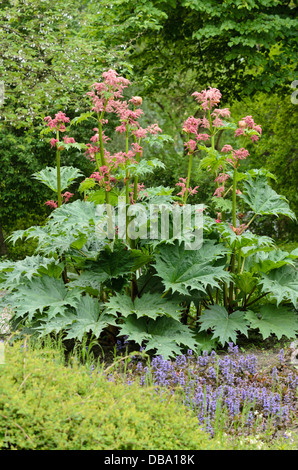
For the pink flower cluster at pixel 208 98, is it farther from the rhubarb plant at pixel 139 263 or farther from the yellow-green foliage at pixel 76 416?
the yellow-green foliage at pixel 76 416

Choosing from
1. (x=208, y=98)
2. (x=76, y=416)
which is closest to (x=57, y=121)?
(x=208, y=98)

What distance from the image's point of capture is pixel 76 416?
2.17 meters

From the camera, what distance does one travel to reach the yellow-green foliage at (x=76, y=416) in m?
2.07

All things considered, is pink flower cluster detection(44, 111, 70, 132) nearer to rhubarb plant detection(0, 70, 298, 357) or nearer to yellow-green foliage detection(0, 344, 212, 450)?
rhubarb plant detection(0, 70, 298, 357)

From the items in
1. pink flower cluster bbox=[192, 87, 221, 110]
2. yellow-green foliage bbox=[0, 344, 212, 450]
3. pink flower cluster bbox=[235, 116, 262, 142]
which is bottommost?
yellow-green foliage bbox=[0, 344, 212, 450]

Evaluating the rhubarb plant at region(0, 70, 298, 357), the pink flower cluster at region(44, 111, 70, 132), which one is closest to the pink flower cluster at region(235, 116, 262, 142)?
the rhubarb plant at region(0, 70, 298, 357)

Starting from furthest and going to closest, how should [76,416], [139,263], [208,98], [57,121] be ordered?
1. [208,98]
2. [57,121]
3. [139,263]
4. [76,416]

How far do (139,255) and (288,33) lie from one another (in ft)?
22.1

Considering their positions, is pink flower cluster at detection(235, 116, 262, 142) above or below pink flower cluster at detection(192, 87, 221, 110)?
below

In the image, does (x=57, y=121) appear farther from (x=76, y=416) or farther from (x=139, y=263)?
(x=76, y=416)

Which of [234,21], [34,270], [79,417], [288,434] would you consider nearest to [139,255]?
[34,270]

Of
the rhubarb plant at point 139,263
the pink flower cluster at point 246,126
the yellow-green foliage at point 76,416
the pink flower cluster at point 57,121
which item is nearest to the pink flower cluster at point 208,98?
the rhubarb plant at point 139,263

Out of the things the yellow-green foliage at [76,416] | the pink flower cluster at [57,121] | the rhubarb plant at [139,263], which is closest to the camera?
the yellow-green foliage at [76,416]

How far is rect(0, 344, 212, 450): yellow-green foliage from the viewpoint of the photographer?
81.7 inches
